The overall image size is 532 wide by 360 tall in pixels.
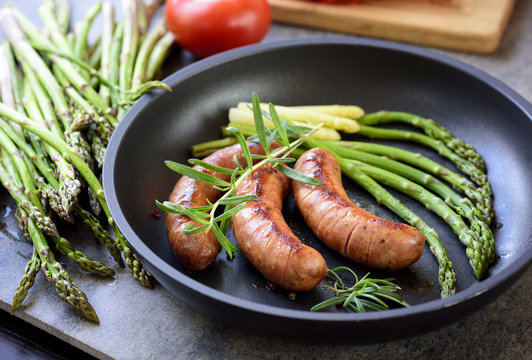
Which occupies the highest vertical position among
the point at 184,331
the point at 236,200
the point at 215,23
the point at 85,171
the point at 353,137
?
the point at 215,23

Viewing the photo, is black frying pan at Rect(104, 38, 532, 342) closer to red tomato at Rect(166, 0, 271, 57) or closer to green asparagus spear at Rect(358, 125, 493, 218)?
green asparagus spear at Rect(358, 125, 493, 218)

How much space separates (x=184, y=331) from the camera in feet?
Answer: 6.42

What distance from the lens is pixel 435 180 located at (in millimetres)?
2453

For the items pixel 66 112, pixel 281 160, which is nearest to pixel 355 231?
pixel 281 160

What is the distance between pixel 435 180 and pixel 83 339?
163cm

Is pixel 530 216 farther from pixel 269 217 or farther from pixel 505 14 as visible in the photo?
pixel 505 14

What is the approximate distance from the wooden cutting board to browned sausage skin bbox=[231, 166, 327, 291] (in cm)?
193

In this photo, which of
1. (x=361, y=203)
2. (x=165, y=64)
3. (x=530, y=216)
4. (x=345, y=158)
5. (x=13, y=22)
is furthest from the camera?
(x=165, y=64)

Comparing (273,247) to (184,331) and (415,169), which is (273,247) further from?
(415,169)

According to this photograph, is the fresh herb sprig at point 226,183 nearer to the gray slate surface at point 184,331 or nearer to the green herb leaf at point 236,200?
the green herb leaf at point 236,200

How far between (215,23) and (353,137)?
1072mm

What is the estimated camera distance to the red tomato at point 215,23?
3.11 metres

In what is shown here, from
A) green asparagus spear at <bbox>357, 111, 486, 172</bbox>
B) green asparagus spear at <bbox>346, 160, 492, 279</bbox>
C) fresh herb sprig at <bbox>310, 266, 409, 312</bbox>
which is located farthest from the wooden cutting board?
fresh herb sprig at <bbox>310, 266, 409, 312</bbox>

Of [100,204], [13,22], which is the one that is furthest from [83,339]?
[13,22]
